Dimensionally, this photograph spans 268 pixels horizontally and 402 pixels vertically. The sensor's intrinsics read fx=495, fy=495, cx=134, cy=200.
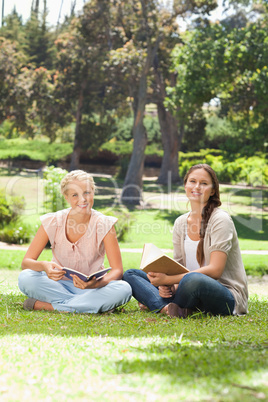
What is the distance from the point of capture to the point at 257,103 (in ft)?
50.3

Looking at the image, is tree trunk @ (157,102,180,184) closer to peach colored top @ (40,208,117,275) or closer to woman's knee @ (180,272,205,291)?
peach colored top @ (40,208,117,275)

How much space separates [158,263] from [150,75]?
18865mm

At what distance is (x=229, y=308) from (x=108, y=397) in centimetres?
204

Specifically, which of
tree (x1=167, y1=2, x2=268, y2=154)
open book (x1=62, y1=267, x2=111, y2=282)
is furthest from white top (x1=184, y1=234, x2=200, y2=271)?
tree (x1=167, y1=2, x2=268, y2=154)

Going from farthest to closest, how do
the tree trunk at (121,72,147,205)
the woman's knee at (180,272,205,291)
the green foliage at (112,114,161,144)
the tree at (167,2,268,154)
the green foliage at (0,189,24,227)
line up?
the green foliage at (112,114,161,144), the tree trunk at (121,72,147,205), the tree at (167,2,268,154), the green foliage at (0,189,24,227), the woman's knee at (180,272,205,291)

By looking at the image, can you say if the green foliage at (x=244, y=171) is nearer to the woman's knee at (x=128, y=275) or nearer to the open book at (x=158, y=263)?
the woman's knee at (x=128, y=275)

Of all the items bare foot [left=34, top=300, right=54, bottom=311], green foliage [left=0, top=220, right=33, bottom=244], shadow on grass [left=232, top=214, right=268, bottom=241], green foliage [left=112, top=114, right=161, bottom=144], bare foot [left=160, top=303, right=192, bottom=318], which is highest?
green foliage [left=112, top=114, right=161, bottom=144]

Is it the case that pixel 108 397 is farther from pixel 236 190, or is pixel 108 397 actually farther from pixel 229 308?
pixel 236 190

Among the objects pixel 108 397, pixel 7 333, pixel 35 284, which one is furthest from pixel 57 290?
pixel 108 397

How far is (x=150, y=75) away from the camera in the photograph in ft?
70.0

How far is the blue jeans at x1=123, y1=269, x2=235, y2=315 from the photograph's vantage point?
350 cm

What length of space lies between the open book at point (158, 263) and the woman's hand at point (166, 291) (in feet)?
0.63

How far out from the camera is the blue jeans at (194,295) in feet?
11.5

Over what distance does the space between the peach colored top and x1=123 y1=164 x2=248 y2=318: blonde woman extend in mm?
316
